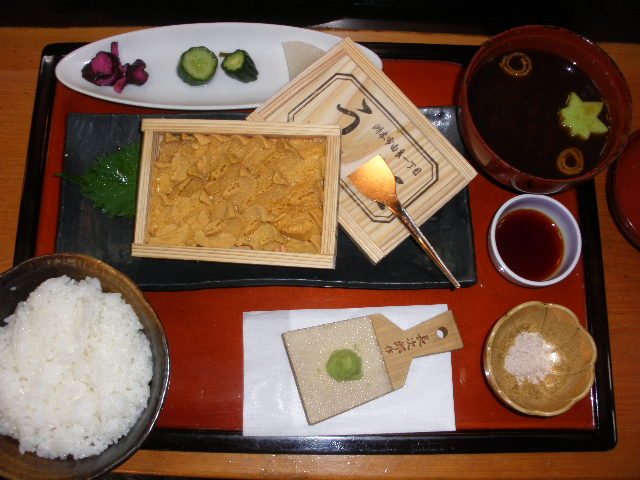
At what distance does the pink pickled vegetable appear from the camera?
243 cm

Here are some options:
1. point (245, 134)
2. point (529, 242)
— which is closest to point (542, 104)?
point (529, 242)

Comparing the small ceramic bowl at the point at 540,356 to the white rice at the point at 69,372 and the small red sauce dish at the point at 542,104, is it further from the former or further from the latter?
the white rice at the point at 69,372

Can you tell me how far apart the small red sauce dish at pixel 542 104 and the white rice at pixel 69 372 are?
5.81ft

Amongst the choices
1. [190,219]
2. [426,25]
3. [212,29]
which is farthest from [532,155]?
[212,29]

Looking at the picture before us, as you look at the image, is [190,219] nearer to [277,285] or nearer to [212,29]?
[277,285]

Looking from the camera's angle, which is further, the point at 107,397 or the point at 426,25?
the point at 426,25

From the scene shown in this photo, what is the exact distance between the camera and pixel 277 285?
2.29 m

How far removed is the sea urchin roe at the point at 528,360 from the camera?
2.21m

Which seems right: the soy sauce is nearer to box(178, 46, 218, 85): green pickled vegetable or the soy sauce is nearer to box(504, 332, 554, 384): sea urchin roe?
box(504, 332, 554, 384): sea urchin roe

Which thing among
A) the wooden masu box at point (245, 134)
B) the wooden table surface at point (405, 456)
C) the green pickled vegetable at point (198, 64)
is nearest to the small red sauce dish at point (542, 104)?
the wooden table surface at point (405, 456)

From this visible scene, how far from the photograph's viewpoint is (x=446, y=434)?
2238 millimetres

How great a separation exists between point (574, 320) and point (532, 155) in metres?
0.78

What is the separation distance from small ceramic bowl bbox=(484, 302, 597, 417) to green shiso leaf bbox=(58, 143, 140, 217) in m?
1.81

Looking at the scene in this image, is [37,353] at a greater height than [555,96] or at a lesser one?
lesser
